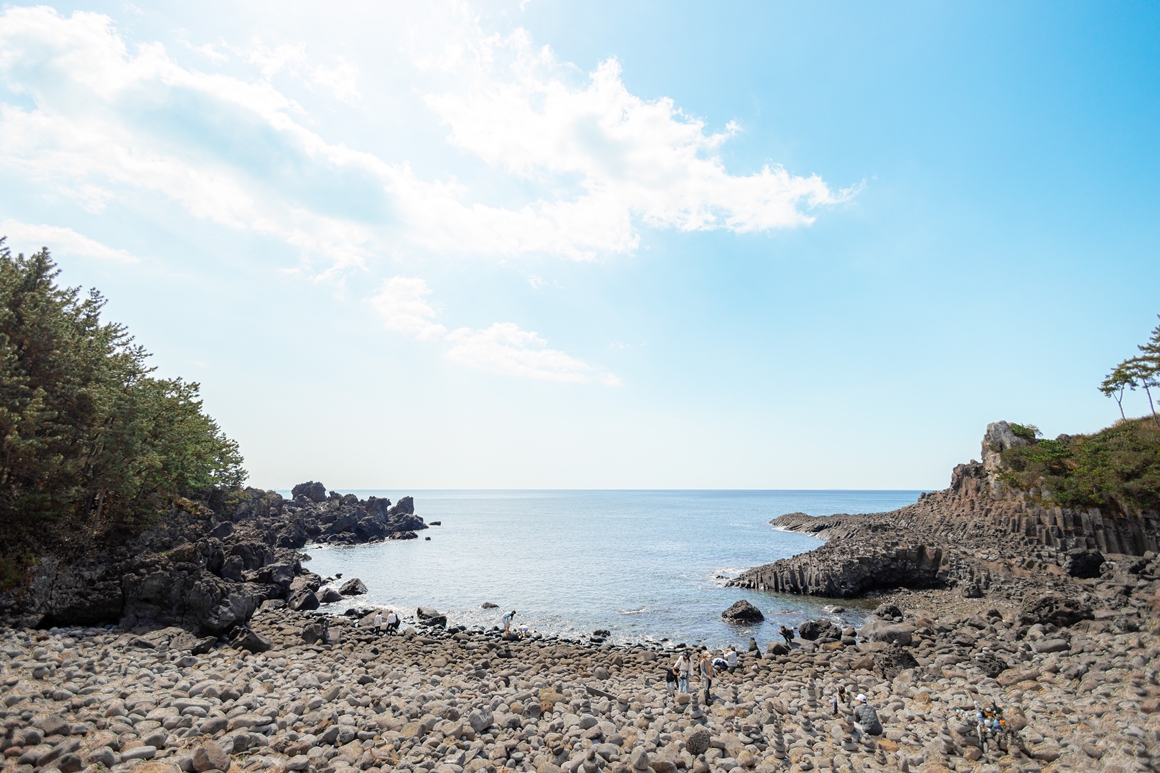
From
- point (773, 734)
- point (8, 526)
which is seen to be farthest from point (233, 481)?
point (773, 734)

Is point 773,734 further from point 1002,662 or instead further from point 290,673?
point 290,673

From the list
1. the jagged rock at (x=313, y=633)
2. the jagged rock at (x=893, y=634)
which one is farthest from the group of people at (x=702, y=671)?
the jagged rock at (x=313, y=633)

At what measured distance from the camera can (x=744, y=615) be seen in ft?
122

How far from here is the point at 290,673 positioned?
2058 centimetres

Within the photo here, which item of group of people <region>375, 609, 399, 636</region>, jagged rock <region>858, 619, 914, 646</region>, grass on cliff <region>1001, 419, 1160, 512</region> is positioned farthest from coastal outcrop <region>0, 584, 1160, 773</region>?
grass on cliff <region>1001, 419, 1160, 512</region>

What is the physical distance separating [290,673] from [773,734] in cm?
1909

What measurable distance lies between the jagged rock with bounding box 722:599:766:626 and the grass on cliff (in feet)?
111

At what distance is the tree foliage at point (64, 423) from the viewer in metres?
22.3

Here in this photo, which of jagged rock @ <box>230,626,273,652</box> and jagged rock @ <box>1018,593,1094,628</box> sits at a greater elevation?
jagged rock @ <box>230,626,273,652</box>

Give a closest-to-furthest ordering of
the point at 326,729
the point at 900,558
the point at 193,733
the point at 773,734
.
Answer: the point at 193,733 < the point at 326,729 < the point at 773,734 < the point at 900,558

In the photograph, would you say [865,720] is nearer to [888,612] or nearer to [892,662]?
[892,662]

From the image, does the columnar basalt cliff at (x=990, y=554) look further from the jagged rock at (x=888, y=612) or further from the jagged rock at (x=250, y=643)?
the jagged rock at (x=250, y=643)

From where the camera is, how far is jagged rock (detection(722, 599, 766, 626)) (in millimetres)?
36969

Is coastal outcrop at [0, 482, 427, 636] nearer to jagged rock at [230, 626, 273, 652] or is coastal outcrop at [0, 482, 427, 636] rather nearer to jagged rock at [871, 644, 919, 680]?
jagged rock at [230, 626, 273, 652]
